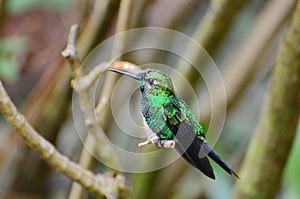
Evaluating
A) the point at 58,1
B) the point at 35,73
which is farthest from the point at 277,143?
the point at 35,73

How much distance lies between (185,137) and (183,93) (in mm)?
553

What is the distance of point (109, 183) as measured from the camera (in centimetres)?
95

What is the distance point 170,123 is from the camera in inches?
21.0

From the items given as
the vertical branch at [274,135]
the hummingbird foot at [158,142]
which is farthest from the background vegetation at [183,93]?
the hummingbird foot at [158,142]

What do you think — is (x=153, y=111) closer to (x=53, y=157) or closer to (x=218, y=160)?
(x=218, y=160)

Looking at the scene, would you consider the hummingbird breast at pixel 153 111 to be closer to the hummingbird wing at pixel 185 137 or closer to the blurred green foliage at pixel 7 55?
the hummingbird wing at pixel 185 137

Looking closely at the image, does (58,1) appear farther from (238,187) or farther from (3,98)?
(3,98)

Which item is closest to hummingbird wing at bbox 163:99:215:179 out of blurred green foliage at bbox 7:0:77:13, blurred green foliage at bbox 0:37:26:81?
blurred green foliage at bbox 0:37:26:81

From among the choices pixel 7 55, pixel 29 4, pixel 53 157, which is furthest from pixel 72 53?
pixel 29 4

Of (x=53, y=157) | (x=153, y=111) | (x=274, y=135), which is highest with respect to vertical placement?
(x=153, y=111)

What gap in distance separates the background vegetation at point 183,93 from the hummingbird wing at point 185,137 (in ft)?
0.86

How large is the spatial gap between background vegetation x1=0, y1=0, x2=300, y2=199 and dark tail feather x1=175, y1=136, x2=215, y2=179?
288 mm

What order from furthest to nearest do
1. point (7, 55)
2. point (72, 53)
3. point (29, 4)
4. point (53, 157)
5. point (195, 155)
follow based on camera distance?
1. point (29, 4)
2. point (7, 55)
3. point (53, 157)
4. point (72, 53)
5. point (195, 155)

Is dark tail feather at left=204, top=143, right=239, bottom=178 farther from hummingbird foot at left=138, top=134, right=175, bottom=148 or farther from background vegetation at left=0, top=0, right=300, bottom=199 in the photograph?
background vegetation at left=0, top=0, right=300, bottom=199
